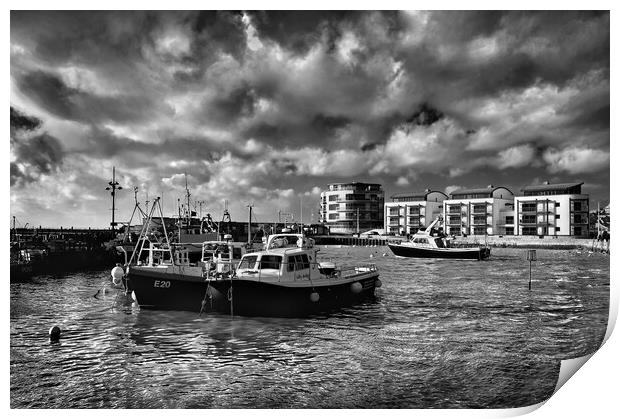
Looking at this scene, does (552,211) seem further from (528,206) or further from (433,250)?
(433,250)

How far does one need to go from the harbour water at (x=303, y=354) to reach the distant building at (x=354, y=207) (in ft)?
241

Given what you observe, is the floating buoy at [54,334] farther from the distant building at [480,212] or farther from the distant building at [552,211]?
the distant building at [480,212]

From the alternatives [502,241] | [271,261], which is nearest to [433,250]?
[502,241]

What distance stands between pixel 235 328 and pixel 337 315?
13.6 ft

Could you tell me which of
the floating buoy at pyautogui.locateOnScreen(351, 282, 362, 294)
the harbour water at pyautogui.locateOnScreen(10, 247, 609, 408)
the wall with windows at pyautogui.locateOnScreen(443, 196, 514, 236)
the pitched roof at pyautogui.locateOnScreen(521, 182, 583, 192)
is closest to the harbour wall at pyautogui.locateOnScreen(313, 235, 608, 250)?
the wall with windows at pyautogui.locateOnScreen(443, 196, 514, 236)

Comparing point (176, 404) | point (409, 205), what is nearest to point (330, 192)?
point (409, 205)

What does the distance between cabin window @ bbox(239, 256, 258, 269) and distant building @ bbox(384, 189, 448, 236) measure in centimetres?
6763

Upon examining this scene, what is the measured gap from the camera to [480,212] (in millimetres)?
75438

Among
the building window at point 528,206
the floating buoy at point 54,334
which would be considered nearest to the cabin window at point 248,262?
the floating buoy at point 54,334

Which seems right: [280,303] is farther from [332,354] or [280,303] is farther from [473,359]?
[473,359]

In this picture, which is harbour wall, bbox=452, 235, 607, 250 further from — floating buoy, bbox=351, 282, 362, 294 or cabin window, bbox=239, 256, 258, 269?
cabin window, bbox=239, 256, 258, 269

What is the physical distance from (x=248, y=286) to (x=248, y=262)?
1925 millimetres

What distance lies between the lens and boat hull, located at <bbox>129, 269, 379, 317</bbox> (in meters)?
15.0

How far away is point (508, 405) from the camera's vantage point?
8156 millimetres
